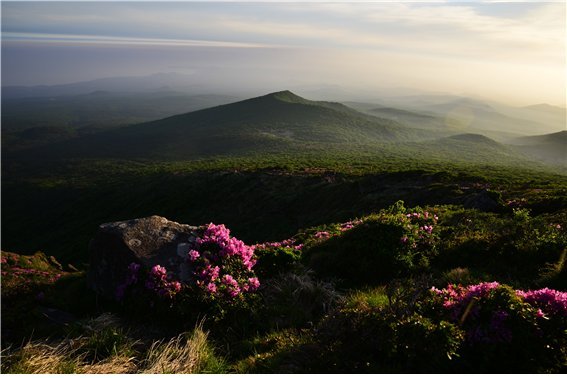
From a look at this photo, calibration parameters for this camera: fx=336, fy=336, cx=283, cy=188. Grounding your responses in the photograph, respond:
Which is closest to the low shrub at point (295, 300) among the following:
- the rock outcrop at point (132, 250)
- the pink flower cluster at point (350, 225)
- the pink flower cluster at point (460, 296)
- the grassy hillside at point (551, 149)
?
the rock outcrop at point (132, 250)

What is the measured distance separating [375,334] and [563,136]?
254m

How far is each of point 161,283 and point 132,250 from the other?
4.26 ft

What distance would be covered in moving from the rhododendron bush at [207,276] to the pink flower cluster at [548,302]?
5.06 metres

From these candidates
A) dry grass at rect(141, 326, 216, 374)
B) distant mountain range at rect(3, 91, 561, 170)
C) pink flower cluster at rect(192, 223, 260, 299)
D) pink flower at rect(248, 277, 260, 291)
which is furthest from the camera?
distant mountain range at rect(3, 91, 561, 170)

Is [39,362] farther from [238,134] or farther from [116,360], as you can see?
[238,134]

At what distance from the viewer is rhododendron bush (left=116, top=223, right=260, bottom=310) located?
708cm

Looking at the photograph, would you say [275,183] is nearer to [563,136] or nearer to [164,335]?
[164,335]

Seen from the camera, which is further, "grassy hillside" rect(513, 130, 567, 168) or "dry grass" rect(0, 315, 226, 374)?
"grassy hillside" rect(513, 130, 567, 168)

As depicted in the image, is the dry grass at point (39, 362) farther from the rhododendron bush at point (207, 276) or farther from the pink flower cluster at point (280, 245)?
the pink flower cluster at point (280, 245)

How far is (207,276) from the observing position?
745 centimetres

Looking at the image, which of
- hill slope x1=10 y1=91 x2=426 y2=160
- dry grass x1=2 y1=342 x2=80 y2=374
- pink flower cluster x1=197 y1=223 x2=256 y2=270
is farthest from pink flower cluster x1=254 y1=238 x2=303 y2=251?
hill slope x1=10 y1=91 x2=426 y2=160

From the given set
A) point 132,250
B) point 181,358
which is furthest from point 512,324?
point 132,250

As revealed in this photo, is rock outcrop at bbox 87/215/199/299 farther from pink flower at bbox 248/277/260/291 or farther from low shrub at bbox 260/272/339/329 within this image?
low shrub at bbox 260/272/339/329

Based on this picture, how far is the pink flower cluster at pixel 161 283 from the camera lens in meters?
7.06
